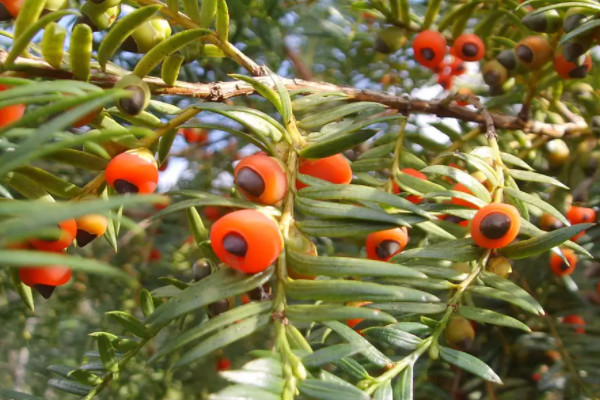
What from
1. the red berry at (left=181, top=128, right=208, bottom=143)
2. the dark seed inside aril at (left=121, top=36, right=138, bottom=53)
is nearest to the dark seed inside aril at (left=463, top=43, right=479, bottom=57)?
the dark seed inside aril at (left=121, top=36, right=138, bottom=53)

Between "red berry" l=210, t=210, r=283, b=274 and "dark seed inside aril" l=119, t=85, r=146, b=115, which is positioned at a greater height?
"dark seed inside aril" l=119, t=85, r=146, b=115

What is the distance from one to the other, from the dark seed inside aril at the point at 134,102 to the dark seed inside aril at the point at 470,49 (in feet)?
1.99

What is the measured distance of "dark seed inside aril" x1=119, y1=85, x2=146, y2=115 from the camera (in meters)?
0.56

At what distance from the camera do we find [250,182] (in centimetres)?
53

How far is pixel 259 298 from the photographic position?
642 mm

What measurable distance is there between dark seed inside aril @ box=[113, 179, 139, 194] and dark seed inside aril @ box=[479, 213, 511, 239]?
35cm

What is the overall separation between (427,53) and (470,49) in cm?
7

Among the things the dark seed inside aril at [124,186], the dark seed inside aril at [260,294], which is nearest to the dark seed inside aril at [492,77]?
the dark seed inside aril at [260,294]

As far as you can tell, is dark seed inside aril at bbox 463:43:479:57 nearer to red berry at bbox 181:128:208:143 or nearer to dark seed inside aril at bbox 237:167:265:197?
dark seed inside aril at bbox 237:167:265:197

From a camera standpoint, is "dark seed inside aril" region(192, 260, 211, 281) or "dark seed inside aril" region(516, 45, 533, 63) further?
"dark seed inside aril" region(516, 45, 533, 63)

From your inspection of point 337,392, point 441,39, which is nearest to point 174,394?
point 441,39

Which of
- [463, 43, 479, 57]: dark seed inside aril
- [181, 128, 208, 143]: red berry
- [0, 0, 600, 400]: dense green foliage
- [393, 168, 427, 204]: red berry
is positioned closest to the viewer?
[0, 0, 600, 400]: dense green foliage

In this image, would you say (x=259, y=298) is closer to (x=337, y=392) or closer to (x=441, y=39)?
(x=337, y=392)

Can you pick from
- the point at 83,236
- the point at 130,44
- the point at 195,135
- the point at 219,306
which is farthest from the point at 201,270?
the point at 195,135
